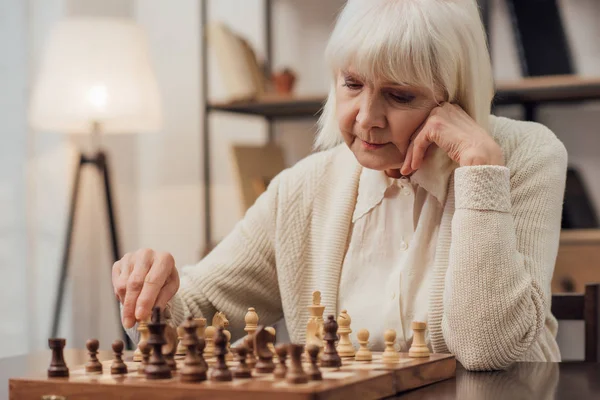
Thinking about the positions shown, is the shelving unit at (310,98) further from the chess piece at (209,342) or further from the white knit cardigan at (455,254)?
the chess piece at (209,342)

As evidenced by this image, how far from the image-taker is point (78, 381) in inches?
44.3

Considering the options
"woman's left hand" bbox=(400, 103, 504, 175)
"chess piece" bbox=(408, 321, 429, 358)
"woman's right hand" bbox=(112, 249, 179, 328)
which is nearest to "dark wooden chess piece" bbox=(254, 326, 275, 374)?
"chess piece" bbox=(408, 321, 429, 358)

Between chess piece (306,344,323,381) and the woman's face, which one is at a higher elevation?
the woman's face

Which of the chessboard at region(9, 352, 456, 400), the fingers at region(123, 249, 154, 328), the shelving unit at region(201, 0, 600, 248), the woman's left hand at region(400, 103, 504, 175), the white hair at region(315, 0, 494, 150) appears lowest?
the chessboard at region(9, 352, 456, 400)

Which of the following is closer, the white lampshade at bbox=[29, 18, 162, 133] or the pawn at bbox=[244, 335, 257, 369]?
the pawn at bbox=[244, 335, 257, 369]

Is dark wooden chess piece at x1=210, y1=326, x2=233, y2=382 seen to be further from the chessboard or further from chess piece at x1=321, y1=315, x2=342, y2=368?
chess piece at x1=321, y1=315, x2=342, y2=368

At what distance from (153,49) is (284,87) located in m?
0.68

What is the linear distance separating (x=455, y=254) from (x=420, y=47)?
335mm

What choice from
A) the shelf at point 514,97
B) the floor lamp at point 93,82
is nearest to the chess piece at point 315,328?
the shelf at point 514,97

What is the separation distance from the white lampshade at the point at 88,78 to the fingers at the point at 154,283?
67.1 inches

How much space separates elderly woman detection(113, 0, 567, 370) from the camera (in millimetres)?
1497

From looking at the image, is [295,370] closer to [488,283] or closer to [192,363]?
[192,363]

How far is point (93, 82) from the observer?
125 inches

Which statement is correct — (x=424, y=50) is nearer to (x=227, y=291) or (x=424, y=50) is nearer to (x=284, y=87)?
(x=227, y=291)
